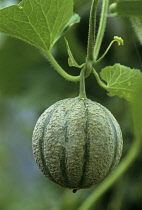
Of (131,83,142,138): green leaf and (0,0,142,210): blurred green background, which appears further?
(0,0,142,210): blurred green background

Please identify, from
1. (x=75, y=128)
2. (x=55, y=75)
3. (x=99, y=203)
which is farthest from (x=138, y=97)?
(x=55, y=75)

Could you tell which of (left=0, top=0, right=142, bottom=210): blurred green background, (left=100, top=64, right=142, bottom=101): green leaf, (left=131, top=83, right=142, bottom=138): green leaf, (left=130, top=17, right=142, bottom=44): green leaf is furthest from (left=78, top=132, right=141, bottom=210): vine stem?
(left=0, top=0, right=142, bottom=210): blurred green background

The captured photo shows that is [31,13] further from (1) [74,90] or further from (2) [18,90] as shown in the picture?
(2) [18,90]

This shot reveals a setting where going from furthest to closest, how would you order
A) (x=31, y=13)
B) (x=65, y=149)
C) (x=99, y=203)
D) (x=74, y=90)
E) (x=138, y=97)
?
(x=74, y=90)
(x=99, y=203)
(x=31, y=13)
(x=65, y=149)
(x=138, y=97)

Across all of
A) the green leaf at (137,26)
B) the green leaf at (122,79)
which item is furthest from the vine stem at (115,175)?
the green leaf at (137,26)

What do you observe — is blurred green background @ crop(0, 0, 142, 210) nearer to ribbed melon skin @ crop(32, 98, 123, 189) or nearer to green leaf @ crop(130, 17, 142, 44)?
green leaf @ crop(130, 17, 142, 44)
